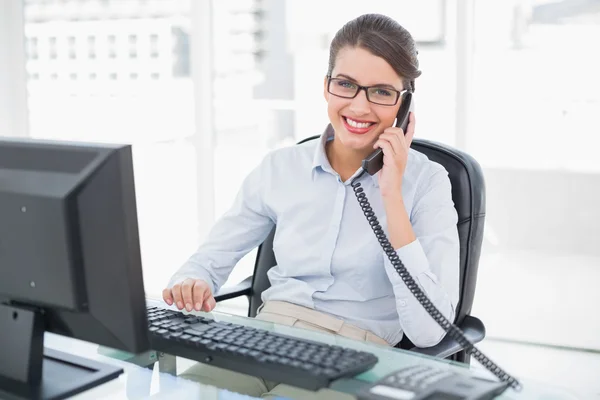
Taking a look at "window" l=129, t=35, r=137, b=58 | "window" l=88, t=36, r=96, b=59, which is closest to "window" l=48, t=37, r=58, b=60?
"window" l=88, t=36, r=96, b=59

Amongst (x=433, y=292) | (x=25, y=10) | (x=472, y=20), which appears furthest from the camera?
(x=25, y=10)

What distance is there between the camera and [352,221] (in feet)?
6.08

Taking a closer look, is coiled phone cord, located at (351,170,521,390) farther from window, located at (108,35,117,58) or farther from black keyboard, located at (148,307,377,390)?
window, located at (108,35,117,58)

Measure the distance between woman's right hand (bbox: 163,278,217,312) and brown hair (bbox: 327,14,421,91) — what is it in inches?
24.7

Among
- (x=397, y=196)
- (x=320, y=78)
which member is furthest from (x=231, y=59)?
(x=397, y=196)

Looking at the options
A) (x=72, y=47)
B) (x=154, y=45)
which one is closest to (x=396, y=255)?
(x=154, y=45)

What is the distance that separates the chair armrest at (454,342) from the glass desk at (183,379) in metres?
0.27

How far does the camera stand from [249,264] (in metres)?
4.17

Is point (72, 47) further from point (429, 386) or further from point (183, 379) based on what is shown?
point (429, 386)

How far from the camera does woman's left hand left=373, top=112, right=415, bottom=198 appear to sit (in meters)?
1.70

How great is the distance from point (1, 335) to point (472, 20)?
2.68 meters

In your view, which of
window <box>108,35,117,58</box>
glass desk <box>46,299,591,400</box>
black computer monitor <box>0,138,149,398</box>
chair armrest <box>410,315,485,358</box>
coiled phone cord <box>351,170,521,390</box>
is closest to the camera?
black computer monitor <box>0,138,149,398</box>

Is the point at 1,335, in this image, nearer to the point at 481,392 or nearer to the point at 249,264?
the point at 481,392

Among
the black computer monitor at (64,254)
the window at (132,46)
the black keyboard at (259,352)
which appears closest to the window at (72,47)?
the window at (132,46)
